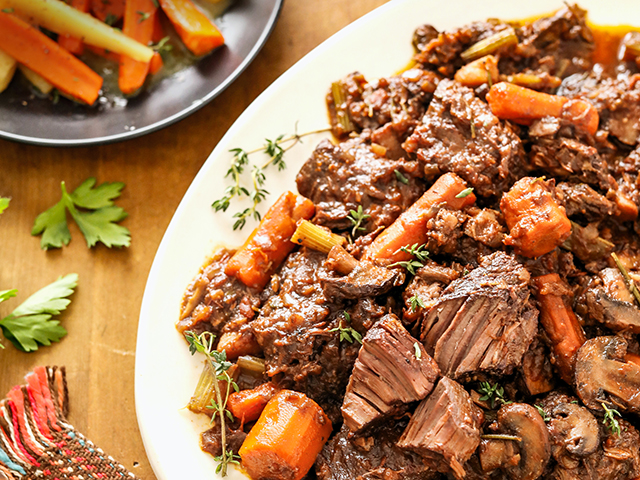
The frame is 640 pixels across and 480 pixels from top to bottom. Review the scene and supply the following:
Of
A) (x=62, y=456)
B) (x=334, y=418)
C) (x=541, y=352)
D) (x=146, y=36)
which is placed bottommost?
(x=62, y=456)

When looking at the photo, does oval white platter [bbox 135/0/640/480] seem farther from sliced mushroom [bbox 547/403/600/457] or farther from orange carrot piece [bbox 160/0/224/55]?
sliced mushroom [bbox 547/403/600/457]

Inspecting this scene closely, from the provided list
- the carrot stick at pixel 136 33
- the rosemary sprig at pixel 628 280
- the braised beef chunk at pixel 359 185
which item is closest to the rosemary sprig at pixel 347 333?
the braised beef chunk at pixel 359 185

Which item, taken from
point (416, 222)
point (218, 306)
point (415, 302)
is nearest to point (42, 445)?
point (218, 306)

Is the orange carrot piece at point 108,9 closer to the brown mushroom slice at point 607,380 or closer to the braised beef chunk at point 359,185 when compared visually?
the braised beef chunk at point 359,185

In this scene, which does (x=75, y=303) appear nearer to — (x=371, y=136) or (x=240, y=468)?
(x=240, y=468)

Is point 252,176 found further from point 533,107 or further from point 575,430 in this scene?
point 575,430

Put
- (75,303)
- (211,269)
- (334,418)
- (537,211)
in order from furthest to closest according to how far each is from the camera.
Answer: (75,303) < (211,269) < (334,418) < (537,211)

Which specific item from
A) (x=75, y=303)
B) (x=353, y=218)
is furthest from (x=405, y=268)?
(x=75, y=303)
